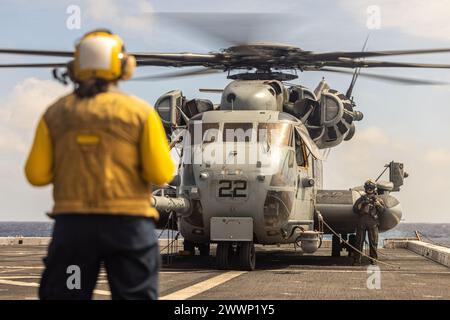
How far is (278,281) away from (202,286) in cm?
165

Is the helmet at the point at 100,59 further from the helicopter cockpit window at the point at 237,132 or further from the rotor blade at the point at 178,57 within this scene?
the helicopter cockpit window at the point at 237,132

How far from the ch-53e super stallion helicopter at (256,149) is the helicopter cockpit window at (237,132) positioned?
0.02 metres

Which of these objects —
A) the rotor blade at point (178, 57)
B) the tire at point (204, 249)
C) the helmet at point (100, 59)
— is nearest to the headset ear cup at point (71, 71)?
the helmet at point (100, 59)

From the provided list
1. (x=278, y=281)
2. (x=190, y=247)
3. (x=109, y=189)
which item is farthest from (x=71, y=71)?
(x=190, y=247)

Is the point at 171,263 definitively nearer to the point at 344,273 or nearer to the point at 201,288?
the point at 344,273

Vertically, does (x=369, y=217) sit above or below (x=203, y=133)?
below

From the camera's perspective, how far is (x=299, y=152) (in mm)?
17859

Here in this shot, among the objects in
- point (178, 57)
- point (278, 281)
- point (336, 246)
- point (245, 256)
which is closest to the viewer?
point (278, 281)

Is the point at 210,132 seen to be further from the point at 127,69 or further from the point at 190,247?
the point at 127,69

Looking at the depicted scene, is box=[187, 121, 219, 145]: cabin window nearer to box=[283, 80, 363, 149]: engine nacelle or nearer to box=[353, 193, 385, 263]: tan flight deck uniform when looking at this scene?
box=[283, 80, 363, 149]: engine nacelle

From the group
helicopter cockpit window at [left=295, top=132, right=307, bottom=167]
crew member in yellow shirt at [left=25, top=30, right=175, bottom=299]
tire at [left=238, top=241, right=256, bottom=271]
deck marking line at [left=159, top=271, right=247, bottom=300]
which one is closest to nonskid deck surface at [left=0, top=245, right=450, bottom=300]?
deck marking line at [left=159, top=271, right=247, bottom=300]

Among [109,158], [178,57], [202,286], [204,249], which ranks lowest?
[204,249]

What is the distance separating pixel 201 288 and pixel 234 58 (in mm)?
6125
